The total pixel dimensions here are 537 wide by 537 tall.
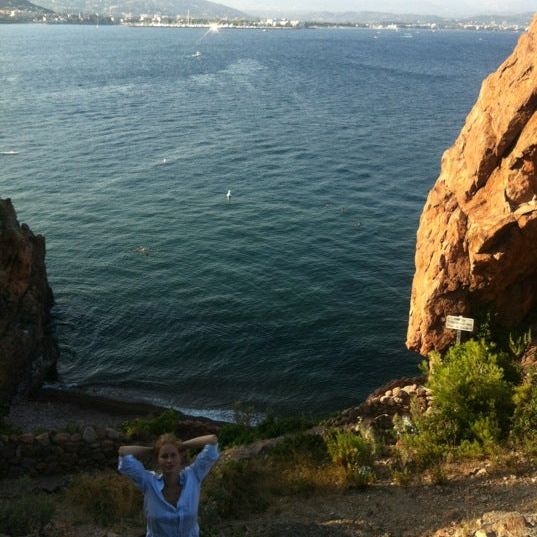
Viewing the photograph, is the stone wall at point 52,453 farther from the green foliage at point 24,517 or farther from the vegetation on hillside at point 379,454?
the green foliage at point 24,517

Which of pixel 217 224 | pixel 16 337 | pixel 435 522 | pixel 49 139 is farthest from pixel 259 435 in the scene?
pixel 49 139

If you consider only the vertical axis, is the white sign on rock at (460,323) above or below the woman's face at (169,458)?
below

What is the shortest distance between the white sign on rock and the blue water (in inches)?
371

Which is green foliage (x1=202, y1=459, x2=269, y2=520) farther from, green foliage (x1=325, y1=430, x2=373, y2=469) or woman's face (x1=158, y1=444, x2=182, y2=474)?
woman's face (x1=158, y1=444, x2=182, y2=474)

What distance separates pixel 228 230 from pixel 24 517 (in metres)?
30.1

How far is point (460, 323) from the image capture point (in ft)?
50.9

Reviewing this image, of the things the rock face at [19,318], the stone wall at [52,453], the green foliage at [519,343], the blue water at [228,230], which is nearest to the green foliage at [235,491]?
the stone wall at [52,453]

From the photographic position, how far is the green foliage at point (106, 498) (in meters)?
11.8

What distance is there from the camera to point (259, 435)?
17.6 meters

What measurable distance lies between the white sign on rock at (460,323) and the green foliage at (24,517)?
35.1 ft

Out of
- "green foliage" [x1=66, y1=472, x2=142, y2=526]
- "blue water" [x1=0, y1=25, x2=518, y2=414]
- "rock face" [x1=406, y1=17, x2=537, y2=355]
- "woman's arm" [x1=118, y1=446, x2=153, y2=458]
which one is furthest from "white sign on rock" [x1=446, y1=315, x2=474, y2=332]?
"woman's arm" [x1=118, y1=446, x2=153, y2=458]

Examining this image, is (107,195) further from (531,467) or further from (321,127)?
(531,467)

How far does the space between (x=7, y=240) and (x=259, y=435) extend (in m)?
13.4

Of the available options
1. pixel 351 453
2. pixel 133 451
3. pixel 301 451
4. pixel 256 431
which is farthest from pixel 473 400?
pixel 133 451
